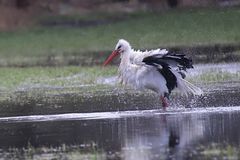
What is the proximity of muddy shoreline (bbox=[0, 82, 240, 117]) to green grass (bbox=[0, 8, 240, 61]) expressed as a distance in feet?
35.9

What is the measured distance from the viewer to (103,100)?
1661 cm

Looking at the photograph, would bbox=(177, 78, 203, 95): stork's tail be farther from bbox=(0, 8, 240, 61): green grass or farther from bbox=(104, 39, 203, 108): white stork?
bbox=(0, 8, 240, 61): green grass

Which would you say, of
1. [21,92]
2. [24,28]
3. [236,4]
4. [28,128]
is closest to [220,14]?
[236,4]

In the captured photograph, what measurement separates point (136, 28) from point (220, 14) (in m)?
4.38

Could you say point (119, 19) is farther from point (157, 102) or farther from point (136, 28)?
point (157, 102)

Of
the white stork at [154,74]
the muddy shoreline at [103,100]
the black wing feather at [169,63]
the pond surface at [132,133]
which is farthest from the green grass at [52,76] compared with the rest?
the pond surface at [132,133]

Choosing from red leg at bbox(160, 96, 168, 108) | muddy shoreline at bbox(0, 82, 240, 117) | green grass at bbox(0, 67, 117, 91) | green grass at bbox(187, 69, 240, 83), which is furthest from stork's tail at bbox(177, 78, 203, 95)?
green grass at bbox(0, 67, 117, 91)

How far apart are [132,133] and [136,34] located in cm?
2068

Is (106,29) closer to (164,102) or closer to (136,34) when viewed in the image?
(136,34)

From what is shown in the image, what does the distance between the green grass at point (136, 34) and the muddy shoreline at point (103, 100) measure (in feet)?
35.9

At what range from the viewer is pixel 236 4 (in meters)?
31.0

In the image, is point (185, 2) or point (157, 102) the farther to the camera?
point (185, 2)

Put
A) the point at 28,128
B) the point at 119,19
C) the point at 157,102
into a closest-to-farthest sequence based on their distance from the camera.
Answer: the point at 28,128 < the point at 157,102 < the point at 119,19

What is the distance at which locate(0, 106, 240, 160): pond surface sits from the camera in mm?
10242
